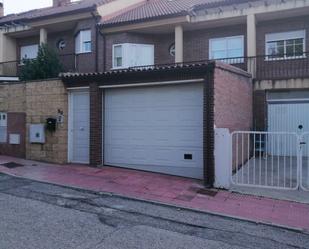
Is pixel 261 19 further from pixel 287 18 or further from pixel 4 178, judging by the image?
pixel 4 178

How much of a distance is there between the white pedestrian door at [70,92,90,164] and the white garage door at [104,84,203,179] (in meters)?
0.69

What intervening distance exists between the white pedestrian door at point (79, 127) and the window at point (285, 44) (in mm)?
8618

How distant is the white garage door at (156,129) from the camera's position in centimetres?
995

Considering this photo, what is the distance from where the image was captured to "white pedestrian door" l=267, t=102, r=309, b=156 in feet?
45.7

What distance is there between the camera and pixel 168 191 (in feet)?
27.1

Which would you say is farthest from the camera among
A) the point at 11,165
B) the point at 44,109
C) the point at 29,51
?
the point at 29,51

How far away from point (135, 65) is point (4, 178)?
10.0 meters

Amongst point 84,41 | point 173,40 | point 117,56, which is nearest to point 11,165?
point 117,56

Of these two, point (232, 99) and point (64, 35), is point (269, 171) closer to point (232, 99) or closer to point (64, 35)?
point (232, 99)

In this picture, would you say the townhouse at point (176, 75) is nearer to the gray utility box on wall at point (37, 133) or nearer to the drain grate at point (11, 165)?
the gray utility box on wall at point (37, 133)

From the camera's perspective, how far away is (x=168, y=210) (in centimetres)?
686

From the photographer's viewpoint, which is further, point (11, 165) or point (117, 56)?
point (117, 56)

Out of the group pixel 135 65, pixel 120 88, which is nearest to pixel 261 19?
pixel 135 65

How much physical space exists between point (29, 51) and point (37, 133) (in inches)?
454
